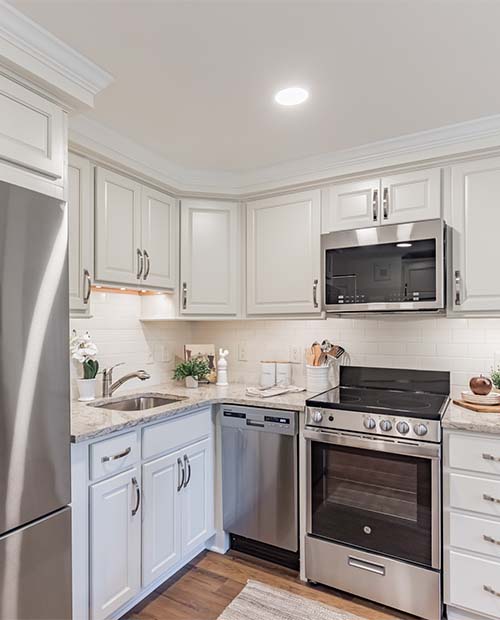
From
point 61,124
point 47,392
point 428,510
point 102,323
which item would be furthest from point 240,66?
point 428,510

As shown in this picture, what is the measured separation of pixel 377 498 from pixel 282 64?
209 centimetres

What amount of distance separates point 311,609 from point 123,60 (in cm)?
266

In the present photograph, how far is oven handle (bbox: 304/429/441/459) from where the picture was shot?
2.03m

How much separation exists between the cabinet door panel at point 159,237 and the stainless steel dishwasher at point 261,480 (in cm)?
95

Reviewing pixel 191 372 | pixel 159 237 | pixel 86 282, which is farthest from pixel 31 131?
pixel 191 372

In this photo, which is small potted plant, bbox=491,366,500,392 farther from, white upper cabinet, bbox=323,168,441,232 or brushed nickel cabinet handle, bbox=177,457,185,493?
brushed nickel cabinet handle, bbox=177,457,185,493

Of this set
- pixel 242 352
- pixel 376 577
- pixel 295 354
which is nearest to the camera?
pixel 376 577

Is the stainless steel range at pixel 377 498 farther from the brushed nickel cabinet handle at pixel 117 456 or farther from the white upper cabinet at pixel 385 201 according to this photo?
the white upper cabinet at pixel 385 201

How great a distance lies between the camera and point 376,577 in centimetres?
215

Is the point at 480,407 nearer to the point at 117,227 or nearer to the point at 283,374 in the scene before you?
the point at 283,374

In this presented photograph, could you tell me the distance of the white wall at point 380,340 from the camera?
2553mm

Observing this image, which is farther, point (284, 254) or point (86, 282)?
point (284, 254)

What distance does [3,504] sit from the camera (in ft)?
4.52

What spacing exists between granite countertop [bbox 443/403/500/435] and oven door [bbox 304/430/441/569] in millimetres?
136
